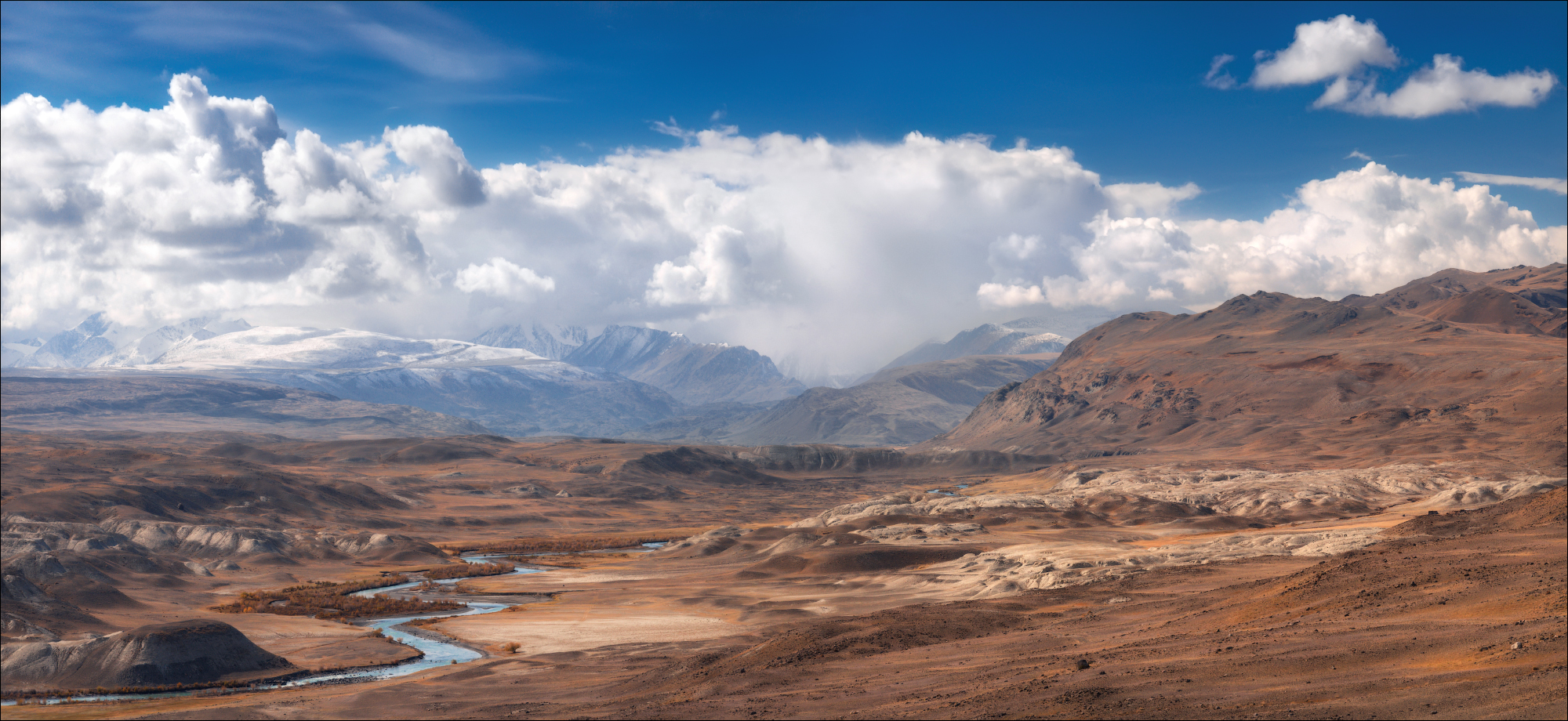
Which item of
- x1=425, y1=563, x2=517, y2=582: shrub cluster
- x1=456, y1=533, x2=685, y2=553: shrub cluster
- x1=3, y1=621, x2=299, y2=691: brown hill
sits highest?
x1=3, y1=621, x2=299, y2=691: brown hill

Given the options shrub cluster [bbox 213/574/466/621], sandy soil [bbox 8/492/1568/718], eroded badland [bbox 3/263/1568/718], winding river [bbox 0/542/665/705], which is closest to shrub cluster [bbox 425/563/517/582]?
eroded badland [bbox 3/263/1568/718]

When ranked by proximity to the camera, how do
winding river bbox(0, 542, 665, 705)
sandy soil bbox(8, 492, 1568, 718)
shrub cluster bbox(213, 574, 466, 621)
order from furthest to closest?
shrub cluster bbox(213, 574, 466, 621) < winding river bbox(0, 542, 665, 705) < sandy soil bbox(8, 492, 1568, 718)

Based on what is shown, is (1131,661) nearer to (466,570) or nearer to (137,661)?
(137,661)

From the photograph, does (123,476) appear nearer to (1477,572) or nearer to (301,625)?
(301,625)

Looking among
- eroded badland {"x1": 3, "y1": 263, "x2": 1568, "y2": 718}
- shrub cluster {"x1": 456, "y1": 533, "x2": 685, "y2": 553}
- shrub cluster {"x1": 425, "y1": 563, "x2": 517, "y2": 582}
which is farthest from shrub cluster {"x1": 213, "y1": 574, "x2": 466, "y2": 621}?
shrub cluster {"x1": 456, "y1": 533, "x2": 685, "y2": 553}

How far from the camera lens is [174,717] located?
1898 inches

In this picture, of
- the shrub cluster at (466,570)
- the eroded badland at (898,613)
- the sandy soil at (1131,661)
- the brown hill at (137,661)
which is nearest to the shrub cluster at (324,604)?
the eroded badland at (898,613)

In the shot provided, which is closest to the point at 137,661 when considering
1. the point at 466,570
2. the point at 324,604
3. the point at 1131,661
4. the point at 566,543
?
the point at 324,604

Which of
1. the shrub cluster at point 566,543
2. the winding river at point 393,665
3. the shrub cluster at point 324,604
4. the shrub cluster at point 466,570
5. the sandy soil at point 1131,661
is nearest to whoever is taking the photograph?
the sandy soil at point 1131,661

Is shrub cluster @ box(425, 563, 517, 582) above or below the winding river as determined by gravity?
below

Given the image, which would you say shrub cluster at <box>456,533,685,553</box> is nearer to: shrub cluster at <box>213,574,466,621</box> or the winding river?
shrub cluster at <box>213,574,466,621</box>

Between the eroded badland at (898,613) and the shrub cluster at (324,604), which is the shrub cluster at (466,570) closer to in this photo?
the eroded badland at (898,613)

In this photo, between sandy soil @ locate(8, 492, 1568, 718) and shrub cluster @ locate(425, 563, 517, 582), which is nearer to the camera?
sandy soil @ locate(8, 492, 1568, 718)

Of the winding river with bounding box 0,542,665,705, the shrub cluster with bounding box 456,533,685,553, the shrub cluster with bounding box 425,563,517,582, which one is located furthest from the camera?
the shrub cluster with bounding box 456,533,685,553
